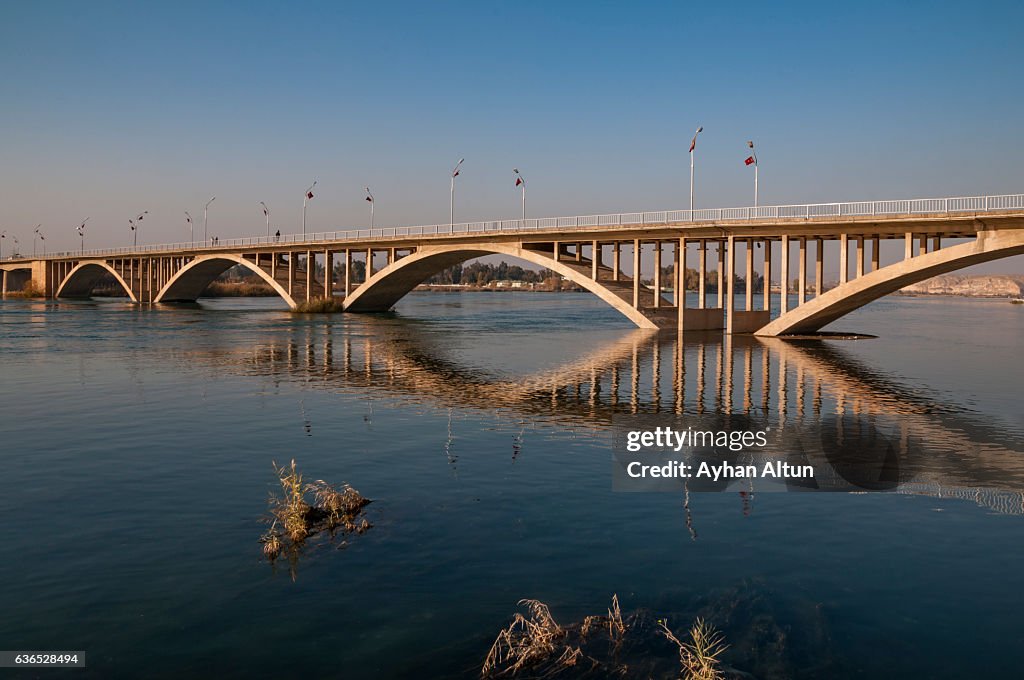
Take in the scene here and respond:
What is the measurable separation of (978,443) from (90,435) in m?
19.5

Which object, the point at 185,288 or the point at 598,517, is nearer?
the point at 598,517

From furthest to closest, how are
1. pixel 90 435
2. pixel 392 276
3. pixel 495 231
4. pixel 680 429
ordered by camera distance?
1. pixel 392 276
2. pixel 495 231
3. pixel 680 429
4. pixel 90 435

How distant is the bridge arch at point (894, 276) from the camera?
130ft

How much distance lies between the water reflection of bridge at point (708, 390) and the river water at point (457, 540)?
188 millimetres

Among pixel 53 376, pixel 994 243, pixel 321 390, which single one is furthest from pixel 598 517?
pixel 994 243

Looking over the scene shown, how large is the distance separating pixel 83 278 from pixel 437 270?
79687 millimetres

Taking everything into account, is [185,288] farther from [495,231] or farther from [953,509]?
[953,509]

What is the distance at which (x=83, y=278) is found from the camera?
131250 millimetres

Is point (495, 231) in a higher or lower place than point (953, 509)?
higher

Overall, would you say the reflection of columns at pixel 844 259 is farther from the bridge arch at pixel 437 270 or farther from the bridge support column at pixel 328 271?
the bridge support column at pixel 328 271

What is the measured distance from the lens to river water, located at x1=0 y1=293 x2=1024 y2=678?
7934 mm

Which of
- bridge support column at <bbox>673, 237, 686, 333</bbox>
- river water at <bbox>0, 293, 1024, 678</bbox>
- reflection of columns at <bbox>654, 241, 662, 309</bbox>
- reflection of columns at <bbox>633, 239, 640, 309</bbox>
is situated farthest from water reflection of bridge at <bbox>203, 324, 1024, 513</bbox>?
reflection of columns at <bbox>654, 241, 662, 309</bbox>

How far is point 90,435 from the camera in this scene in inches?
696

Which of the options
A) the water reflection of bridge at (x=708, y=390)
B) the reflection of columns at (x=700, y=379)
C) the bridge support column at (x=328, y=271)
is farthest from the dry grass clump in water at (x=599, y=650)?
the bridge support column at (x=328, y=271)
